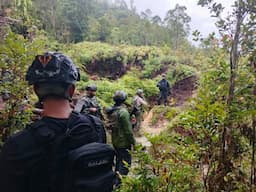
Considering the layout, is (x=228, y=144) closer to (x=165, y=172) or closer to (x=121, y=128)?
(x=165, y=172)

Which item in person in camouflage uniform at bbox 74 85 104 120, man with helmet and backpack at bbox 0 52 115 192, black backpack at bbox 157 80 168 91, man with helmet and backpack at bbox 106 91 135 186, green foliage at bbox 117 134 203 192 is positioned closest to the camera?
man with helmet and backpack at bbox 0 52 115 192

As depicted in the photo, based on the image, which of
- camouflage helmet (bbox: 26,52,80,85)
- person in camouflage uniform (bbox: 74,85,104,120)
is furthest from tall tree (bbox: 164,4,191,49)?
camouflage helmet (bbox: 26,52,80,85)

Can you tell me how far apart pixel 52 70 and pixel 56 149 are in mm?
351

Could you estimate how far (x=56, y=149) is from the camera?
151 cm

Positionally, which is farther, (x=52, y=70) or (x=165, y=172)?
(x=165, y=172)

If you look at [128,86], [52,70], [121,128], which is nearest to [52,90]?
[52,70]

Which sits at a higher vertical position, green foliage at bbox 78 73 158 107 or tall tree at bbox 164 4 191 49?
tall tree at bbox 164 4 191 49

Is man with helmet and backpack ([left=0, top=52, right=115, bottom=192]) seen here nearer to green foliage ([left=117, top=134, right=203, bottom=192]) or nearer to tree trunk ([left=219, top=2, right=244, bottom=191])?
green foliage ([left=117, top=134, right=203, bottom=192])

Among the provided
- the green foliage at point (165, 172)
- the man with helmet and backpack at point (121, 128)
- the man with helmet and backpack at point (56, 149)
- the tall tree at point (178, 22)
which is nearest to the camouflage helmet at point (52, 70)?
Result: the man with helmet and backpack at point (56, 149)

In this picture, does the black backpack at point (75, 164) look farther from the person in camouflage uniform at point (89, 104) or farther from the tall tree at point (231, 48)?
the person in camouflage uniform at point (89, 104)

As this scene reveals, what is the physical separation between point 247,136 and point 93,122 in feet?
6.74

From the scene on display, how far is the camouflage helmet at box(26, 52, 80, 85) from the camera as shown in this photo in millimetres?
1573

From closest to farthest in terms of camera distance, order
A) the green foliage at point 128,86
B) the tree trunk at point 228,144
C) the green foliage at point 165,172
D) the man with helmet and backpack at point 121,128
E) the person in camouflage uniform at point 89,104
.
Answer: the green foliage at point 165,172
the tree trunk at point 228,144
the man with helmet and backpack at point 121,128
the person in camouflage uniform at point 89,104
the green foliage at point 128,86

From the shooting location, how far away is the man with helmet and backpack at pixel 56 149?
1447mm
